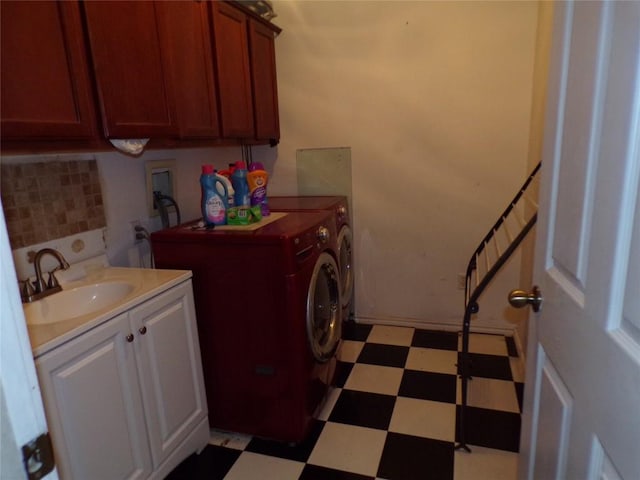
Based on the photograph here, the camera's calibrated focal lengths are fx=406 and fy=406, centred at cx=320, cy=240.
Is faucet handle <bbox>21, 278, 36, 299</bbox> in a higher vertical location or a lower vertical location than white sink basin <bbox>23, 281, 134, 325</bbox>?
higher

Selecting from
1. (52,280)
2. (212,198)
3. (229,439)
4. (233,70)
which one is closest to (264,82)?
(233,70)

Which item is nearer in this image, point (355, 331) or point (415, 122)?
point (415, 122)

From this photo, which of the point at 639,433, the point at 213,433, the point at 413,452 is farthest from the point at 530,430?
the point at 213,433

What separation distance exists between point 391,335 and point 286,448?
3.83 feet

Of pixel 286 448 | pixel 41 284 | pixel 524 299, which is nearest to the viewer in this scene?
pixel 524 299

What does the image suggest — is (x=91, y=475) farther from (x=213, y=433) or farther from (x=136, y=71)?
(x=136, y=71)

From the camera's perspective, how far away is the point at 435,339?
Answer: 104 inches

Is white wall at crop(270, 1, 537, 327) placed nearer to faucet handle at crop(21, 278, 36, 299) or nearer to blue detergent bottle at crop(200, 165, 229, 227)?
blue detergent bottle at crop(200, 165, 229, 227)

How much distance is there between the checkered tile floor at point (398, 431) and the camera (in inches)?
63.7

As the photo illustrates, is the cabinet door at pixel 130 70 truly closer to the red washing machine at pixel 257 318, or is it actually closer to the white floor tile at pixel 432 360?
the red washing machine at pixel 257 318

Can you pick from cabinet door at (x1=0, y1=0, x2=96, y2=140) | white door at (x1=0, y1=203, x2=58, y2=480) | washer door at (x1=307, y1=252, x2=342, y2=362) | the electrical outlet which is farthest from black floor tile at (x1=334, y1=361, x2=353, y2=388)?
white door at (x1=0, y1=203, x2=58, y2=480)

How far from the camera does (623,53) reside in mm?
561

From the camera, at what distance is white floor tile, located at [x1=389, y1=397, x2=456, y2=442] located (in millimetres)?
1801

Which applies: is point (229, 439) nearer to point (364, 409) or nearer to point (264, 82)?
point (364, 409)
